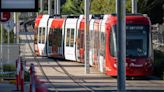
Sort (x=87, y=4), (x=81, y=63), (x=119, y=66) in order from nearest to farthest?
(x=119, y=66) → (x=87, y=4) → (x=81, y=63)

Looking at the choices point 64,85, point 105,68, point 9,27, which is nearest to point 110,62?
point 105,68

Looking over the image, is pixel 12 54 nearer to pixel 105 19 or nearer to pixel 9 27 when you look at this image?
pixel 9 27

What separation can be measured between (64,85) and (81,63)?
561 inches

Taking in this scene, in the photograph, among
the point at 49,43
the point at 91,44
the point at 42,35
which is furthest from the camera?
the point at 42,35

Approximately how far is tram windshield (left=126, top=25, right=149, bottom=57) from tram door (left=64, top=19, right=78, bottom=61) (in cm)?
1161

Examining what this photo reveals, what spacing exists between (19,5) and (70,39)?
3174cm

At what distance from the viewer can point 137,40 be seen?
30.2 m

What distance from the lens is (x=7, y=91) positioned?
73.3 ft

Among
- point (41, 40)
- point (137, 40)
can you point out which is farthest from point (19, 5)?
point (41, 40)

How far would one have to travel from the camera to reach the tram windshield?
3005cm

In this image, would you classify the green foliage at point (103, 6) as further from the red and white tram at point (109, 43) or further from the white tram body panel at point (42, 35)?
the red and white tram at point (109, 43)

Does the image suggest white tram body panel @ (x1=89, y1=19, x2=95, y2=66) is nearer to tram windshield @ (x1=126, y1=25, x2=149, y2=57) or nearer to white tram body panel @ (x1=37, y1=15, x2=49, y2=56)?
tram windshield @ (x1=126, y1=25, x2=149, y2=57)

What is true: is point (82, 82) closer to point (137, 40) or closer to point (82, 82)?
point (82, 82)

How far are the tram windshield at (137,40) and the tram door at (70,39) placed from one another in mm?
11609
